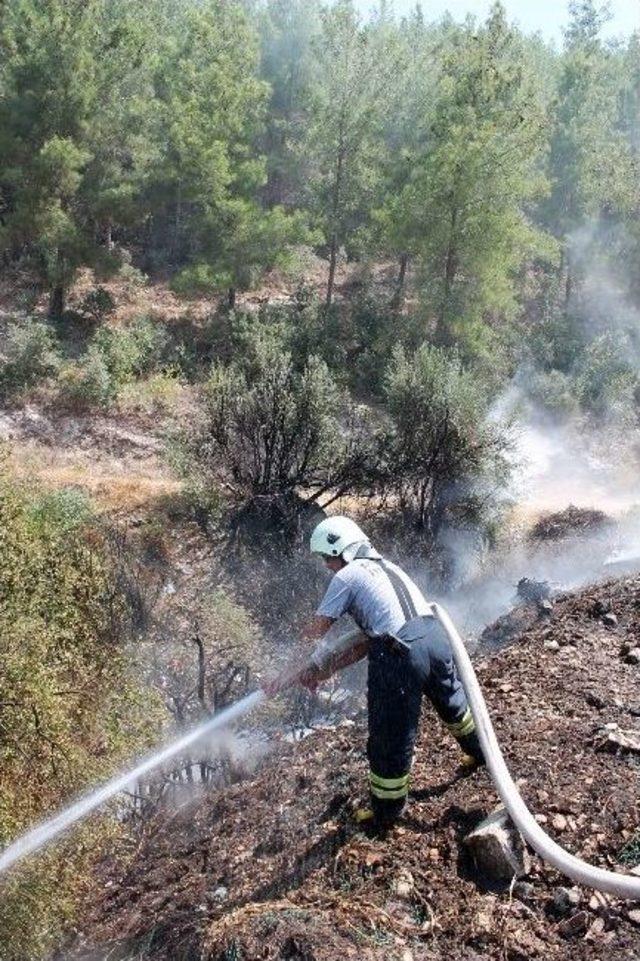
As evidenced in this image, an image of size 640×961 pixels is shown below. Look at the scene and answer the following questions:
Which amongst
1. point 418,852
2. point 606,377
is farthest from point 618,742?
point 606,377

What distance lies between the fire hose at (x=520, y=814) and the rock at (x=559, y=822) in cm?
23

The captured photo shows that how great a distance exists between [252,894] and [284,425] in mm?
9818

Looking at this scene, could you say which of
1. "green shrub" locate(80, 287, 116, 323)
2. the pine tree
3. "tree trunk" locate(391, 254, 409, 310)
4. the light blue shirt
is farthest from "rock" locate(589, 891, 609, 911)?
"tree trunk" locate(391, 254, 409, 310)

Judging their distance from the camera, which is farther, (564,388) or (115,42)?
(564,388)

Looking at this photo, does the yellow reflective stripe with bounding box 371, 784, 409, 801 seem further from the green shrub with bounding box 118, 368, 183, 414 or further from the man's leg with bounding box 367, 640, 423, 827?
the green shrub with bounding box 118, 368, 183, 414

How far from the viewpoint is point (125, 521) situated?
13.8 meters

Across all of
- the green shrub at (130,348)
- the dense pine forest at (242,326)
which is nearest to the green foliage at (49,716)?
the dense pine forest at (242,326)

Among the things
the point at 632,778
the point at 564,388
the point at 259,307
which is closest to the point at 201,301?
the point at 259,307

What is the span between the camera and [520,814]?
13.1 feet

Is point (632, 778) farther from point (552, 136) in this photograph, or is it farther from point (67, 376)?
point (552, 136)

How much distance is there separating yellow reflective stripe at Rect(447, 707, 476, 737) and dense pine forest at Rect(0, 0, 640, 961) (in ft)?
9.81

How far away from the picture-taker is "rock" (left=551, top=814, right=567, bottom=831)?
14.4 feet

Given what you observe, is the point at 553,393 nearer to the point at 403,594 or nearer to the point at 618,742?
the point at 618,742

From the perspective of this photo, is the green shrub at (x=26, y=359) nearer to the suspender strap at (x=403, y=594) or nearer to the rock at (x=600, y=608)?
the rock at (x=600, y=608)
